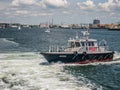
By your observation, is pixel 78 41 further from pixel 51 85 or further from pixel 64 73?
pixel 51 85

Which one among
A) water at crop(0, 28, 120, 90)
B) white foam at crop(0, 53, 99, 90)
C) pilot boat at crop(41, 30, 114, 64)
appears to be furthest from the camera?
pilot boat at crop(41, 30, 114, 64)

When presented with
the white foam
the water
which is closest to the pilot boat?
the water

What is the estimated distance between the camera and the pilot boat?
136 feet

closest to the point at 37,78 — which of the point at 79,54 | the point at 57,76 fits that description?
the point at 57,76

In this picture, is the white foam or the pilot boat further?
the pilot boat

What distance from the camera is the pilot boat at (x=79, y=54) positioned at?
4153 cm

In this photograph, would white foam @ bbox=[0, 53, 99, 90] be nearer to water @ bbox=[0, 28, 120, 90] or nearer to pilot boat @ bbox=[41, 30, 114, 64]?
water @ bbox=[0, 28, 120, 90]

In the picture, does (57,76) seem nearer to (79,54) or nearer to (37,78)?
(37,78)

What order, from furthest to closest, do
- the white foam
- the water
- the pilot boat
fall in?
the pilot boat, the water, the white foam

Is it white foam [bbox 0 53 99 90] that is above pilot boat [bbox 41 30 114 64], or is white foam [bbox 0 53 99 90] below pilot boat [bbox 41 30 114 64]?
below

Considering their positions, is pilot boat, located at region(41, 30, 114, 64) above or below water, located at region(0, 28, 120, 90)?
above

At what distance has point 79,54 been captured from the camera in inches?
1660

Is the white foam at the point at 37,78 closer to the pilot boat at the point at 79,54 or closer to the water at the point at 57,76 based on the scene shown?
the water at the point at 57,76

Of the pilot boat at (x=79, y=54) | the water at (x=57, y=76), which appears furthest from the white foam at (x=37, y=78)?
the pilot boat at (x=79, y=54)
